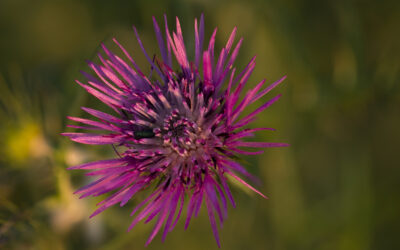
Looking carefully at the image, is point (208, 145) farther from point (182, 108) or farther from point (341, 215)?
point (341, 215)

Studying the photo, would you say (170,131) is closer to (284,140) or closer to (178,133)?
(178,133)

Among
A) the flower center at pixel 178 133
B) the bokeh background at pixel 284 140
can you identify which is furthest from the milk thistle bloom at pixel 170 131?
the bokeh background at pixel 284 140

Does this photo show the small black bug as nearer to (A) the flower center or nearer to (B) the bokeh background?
(A) the flower center

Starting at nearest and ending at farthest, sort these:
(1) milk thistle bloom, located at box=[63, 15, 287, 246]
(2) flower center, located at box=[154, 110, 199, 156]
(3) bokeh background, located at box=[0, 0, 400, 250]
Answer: (1) milk thistle bloom, located at box=[63, 15, 287, 246] → (2) flower center, located at box=[154, 110, 199, 156] → (3) bokeh background, located at box=[0, 0, 400, 250]

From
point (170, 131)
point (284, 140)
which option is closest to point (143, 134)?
point (170, 131)

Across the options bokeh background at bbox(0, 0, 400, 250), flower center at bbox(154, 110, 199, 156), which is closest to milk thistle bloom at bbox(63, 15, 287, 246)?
flower center at bbox(154, 110, 199, 156)

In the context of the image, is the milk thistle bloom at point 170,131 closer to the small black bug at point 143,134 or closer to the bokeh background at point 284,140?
the small black bug at point 143,134

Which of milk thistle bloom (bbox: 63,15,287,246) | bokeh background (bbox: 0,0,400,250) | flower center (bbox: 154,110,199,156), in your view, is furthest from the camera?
bokeh background (bbox: 0,0,400,250)
